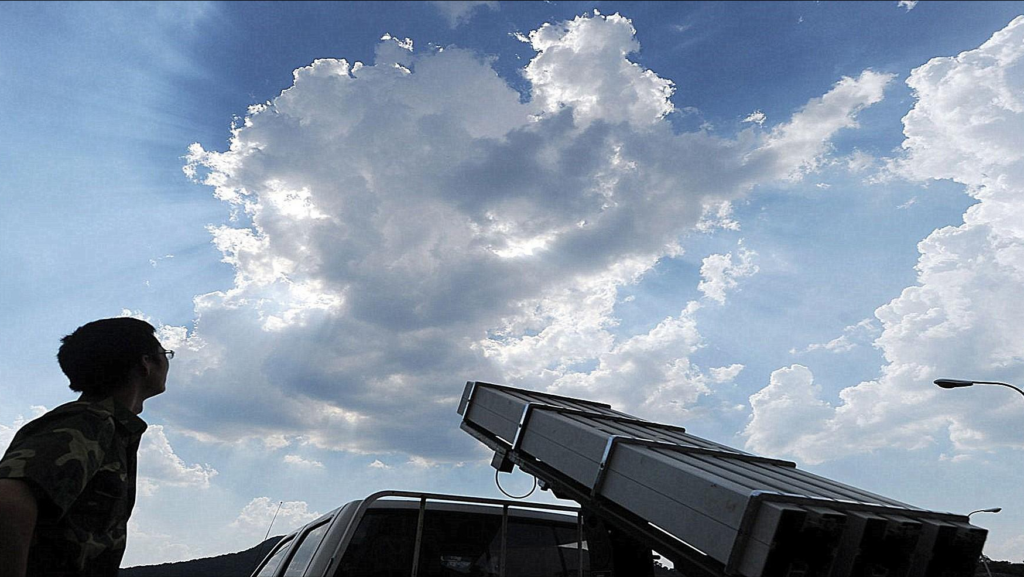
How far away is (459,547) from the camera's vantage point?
14.0ft

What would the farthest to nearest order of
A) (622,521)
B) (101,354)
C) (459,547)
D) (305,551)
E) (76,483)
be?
(305,551), (459,547), (622,521), (101,354), (76,483)

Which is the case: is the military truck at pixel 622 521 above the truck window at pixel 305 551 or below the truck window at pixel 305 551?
above

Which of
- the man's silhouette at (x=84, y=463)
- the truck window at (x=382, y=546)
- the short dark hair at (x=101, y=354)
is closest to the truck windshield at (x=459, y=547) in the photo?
the truck window at (x=382, y=546)

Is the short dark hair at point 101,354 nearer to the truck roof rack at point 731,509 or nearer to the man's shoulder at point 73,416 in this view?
the man's shoulder at point 73,416

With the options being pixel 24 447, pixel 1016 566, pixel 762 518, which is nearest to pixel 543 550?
pixel 762 518

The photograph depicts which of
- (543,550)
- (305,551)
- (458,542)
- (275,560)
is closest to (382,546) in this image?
(458,542)

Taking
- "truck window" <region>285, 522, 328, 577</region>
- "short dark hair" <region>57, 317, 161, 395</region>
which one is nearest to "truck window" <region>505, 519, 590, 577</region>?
"truck window" <region>285, 522, 328, 577</region>

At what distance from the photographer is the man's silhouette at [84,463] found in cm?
234

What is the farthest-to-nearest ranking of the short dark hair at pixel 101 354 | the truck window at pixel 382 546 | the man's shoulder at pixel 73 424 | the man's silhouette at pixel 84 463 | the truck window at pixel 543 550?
1. the truck window at pixel 543 550
2. the truck window at pixel 382 546
3. the short dark hair at pixel 101 354
4. the man's shoulder at pixel 73 424
5. the man's silhouette at pixel 84 463

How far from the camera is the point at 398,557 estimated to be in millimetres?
4172

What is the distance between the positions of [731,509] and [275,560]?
3771 mm

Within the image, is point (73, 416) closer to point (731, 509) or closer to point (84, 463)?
point (84, 463)

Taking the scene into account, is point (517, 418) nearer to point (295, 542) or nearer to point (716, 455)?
point (716, 455)

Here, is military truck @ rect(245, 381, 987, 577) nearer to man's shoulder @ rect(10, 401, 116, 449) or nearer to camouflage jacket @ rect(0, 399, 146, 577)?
camouflage jacket @ rect(0, 399, 146, 577)
